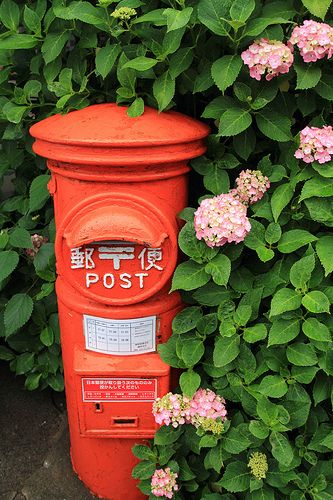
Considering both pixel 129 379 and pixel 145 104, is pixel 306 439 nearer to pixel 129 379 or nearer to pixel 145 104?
pixel 129 379

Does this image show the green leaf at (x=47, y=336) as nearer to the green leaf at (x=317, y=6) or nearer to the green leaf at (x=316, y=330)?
the green leaf at (x=316, y=330)

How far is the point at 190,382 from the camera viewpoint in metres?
1.88

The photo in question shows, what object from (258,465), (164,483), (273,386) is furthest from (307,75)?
(164,483)

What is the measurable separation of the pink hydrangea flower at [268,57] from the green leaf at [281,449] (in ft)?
4.01

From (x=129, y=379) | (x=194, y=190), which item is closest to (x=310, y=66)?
(x=194, y=190)

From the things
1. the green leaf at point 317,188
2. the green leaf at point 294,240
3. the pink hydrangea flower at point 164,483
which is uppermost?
the green leaf at point 317,188

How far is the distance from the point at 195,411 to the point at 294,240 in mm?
712

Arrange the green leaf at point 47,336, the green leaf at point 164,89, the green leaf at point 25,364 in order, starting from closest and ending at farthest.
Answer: the green leaf at point 164,89 → the green leaf at point 47,336 → the green leaf at point 25,364

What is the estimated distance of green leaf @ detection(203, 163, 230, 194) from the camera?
1.90 m

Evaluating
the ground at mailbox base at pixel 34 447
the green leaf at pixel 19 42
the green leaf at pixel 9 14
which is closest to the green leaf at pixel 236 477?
the ground at mailbox base at pixel 34 447

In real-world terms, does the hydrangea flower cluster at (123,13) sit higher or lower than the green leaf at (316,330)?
higher

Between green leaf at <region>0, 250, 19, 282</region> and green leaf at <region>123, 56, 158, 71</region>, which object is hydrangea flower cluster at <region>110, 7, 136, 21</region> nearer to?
green leaf at <region>123, 56, 158, 71</region>

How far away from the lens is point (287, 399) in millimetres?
1830

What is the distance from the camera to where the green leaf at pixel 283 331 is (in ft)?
5.68
